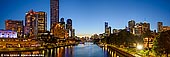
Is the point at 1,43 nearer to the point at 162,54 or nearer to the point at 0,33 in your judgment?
the point at 0,33

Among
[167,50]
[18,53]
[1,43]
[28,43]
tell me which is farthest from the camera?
[28,43]

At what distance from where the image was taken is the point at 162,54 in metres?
67.8

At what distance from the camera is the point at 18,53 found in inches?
4459

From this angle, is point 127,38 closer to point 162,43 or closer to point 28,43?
point 28,43

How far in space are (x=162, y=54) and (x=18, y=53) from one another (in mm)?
62054

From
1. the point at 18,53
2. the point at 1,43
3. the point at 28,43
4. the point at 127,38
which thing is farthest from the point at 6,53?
the point at 127,38

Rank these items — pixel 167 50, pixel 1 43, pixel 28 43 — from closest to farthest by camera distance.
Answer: pixel 167 50 → pixel 1 43 → pixel 28 43

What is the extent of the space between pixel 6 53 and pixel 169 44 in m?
60.9

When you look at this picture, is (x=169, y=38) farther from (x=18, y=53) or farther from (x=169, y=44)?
(x=18, y=53)

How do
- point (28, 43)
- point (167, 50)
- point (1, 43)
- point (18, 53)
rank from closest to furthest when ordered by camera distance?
point (167, 50) → point (18, 53) → point (1, 43) → point (28, 43)

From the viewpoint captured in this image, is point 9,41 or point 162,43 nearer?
point 162,43

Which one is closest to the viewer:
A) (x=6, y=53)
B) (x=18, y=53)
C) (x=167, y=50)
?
(x=167, y=50)

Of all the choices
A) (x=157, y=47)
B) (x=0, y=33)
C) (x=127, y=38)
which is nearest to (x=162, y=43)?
(x=157, y=47)

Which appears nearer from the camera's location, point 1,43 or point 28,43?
point 1,43
